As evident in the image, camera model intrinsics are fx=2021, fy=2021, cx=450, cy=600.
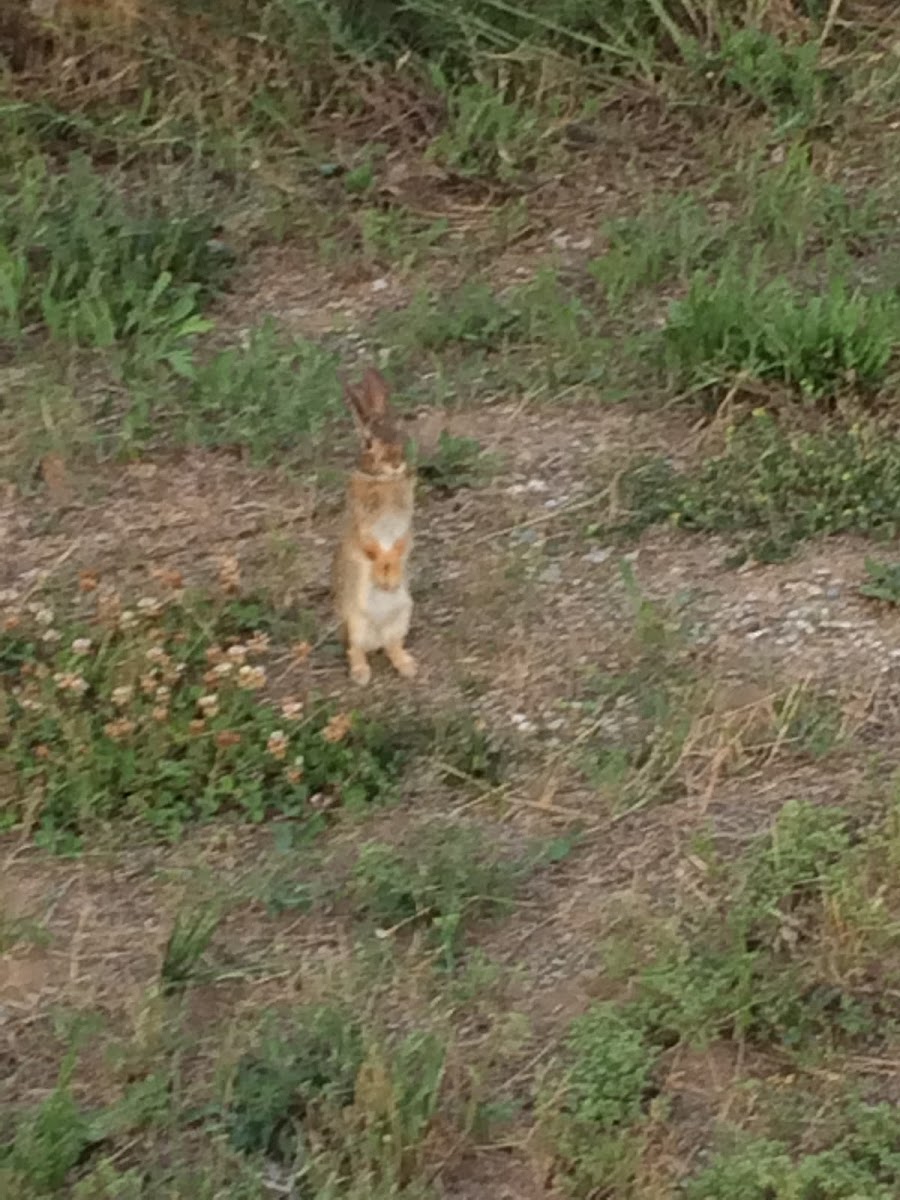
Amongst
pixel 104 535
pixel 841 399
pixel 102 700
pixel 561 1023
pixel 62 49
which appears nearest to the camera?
pixel 561 1023

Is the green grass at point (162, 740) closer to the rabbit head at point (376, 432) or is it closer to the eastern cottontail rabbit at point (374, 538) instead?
the eastern cottontail rabbit at point (374, 538)

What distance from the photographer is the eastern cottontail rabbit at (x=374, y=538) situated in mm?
4227

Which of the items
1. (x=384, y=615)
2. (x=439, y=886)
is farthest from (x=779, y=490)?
(x=439, y=886)

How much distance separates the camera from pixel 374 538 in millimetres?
4238

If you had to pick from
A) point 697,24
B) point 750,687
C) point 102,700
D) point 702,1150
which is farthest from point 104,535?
point 697,24

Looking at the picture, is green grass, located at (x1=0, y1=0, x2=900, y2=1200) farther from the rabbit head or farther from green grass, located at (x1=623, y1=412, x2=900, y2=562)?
the rabbit head

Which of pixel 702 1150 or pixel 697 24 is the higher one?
pixel 697 24

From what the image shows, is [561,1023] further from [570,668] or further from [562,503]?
[562,503]

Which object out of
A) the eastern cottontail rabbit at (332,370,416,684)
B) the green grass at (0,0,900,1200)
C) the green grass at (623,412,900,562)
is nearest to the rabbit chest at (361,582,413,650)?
the eastern cottontail rabbit at (332,370,416,684)

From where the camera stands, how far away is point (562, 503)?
506cm

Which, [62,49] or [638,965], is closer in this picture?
[638,965]

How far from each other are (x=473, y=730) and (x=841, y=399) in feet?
5.43

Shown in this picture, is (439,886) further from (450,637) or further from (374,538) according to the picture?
(450,637)

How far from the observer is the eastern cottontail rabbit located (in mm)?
4227
